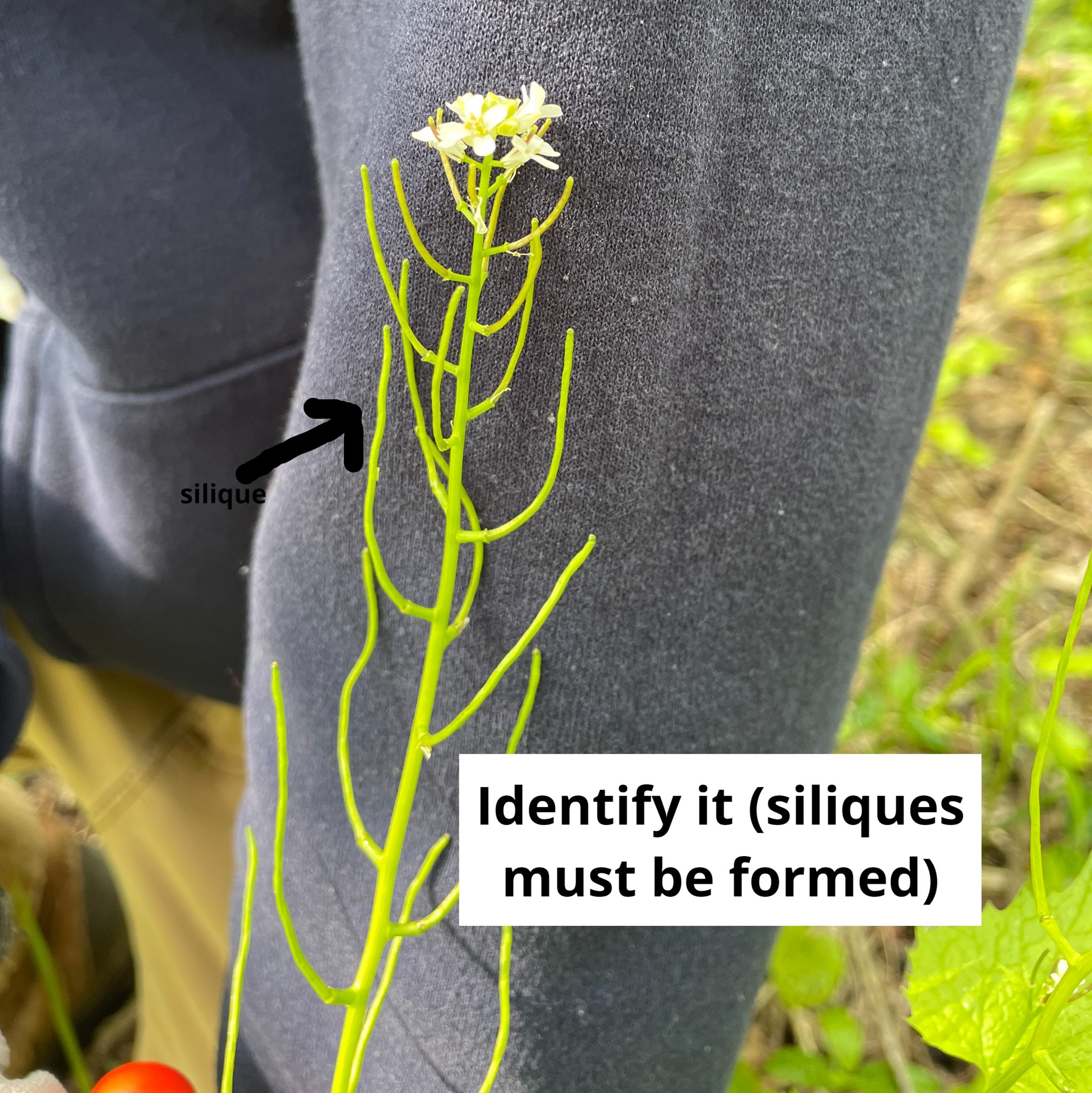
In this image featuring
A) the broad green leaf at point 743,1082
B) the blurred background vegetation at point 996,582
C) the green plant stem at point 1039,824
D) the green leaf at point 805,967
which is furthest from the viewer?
the blurred background vegetation at point 996,582

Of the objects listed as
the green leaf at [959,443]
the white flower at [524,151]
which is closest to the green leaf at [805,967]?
the white flower at [524,151]

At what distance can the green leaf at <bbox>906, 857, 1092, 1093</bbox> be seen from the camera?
28 cm

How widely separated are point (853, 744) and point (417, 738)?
63cm

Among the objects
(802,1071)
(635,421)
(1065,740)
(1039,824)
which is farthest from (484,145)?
(1065,740)

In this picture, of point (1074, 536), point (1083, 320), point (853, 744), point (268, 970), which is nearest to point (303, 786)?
point (268, 970)

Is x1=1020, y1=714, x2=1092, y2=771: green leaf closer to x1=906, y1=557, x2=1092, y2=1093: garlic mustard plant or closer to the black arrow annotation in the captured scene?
x1=906, y1=557, x2=1092, y2=1093: garlic mustard plant

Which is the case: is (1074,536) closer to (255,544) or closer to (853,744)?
(853,744)

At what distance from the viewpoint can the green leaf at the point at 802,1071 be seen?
1.75 feet

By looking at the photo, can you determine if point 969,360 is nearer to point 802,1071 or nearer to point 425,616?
point 802,1071

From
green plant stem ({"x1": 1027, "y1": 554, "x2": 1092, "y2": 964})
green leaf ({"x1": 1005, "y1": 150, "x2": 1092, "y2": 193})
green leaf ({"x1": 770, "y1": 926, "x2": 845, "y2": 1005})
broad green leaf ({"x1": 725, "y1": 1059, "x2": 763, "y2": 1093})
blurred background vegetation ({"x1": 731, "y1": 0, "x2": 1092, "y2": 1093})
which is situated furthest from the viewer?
green leaf ({"x1": 1005, "y1": 150, "x2": 1092, "y2": 193})

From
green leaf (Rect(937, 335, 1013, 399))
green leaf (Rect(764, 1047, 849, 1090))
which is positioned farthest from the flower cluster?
green leaf (Rect(937, 335, 1013, 399))

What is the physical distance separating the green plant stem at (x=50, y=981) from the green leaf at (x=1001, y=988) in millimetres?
363

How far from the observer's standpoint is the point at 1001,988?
32 cm

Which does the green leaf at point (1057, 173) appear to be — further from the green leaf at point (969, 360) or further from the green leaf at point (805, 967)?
the green leaf at point (805, 967)
